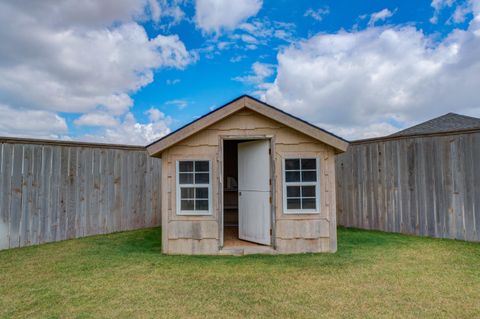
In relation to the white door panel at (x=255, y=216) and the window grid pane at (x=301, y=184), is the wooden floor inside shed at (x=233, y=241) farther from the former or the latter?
the window grid pane at (x=301, y=184)

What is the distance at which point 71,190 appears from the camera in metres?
7.16

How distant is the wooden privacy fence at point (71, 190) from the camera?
243 inches

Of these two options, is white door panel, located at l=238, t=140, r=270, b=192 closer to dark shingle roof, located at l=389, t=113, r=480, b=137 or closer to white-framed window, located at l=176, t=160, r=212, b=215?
white-framed window, located at l=176, t=160, r=212, b=215

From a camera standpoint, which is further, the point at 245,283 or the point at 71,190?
the point at 71,190

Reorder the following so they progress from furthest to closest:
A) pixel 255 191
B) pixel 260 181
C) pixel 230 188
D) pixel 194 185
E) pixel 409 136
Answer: pixel 230 188 → pixel 409 136 → pixel 255 191 → pixel 260 181 → pixel 194 185

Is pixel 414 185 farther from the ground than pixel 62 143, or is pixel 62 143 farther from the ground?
pixel 62 143

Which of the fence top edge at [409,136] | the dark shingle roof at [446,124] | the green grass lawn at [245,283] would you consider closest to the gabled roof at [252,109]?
the green grass lawn at [245,283]

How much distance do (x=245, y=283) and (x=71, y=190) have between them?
5.33 meters

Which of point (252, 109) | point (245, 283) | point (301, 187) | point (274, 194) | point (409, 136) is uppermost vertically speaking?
point (252, 109)

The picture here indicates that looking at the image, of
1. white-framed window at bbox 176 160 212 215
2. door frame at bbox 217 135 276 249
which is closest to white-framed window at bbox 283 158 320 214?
door frame at bbox 217 135 276 249

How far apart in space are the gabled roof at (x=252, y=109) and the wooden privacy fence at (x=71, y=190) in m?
2.83

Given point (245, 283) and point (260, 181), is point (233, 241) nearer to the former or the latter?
point (260, 181)

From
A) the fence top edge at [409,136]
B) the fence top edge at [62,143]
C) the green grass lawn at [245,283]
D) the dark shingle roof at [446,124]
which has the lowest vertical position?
the green grass lawn at [245,283]

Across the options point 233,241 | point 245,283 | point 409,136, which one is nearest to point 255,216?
point 233,241
